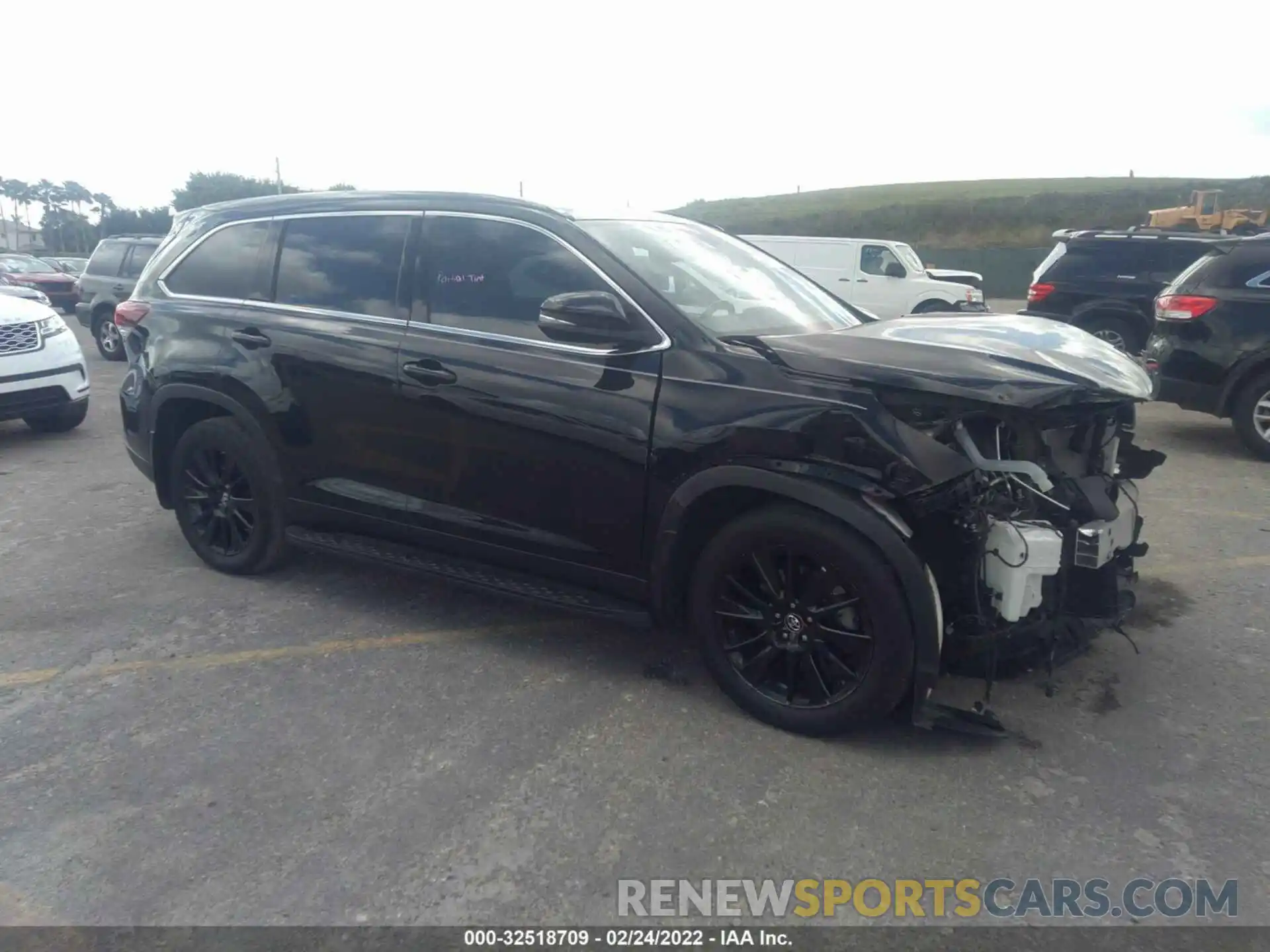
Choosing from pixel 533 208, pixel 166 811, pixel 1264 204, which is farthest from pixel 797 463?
pixel 1264 204

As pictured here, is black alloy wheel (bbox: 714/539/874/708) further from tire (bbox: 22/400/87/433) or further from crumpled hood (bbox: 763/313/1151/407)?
tire (bbox: 22/400/87/433)

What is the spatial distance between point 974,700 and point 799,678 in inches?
28.1

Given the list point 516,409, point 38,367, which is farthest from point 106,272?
point 516,409

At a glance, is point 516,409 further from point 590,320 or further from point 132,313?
point 132,313

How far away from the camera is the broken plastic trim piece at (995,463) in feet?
10.8

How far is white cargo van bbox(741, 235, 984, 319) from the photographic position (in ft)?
58.7

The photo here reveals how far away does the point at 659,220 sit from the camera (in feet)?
15.0

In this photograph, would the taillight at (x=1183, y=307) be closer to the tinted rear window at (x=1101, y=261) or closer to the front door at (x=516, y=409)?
the tinted rear window at (x=1101, y=261)

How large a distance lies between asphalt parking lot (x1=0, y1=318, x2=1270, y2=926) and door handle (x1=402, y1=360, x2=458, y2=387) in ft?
3.82

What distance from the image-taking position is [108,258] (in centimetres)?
1546

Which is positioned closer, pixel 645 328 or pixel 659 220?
pixel 645 328

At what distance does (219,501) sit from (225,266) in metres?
1.20

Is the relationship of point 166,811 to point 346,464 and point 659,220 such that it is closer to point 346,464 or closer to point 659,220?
point 346,464

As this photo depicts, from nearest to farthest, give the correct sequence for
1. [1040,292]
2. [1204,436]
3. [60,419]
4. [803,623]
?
[803,623]
[60,419]
[1204,436]
[1040,292]
